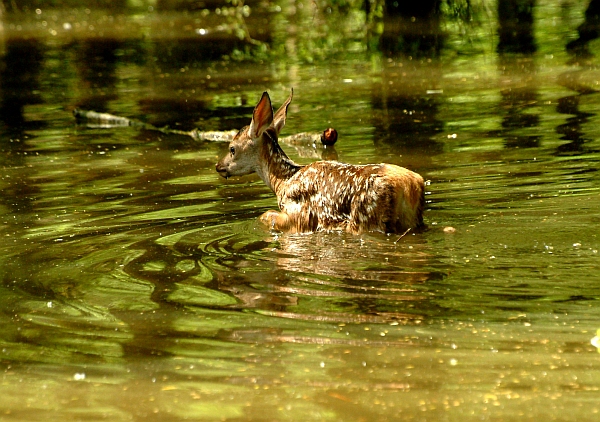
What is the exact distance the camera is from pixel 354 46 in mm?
22641

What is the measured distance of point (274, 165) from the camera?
1090 cm

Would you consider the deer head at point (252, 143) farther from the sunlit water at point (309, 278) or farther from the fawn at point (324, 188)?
the sunlit water at point (309, 278)

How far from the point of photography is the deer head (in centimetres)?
1105

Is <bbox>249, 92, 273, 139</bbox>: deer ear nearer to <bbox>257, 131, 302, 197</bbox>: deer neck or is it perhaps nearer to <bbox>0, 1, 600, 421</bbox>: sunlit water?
<bbox>257, 131, 302, 197</bbox>: deer neck

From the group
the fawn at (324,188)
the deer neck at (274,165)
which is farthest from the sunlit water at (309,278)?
the deer neck at (274,165)

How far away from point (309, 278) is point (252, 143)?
3285 millimetres

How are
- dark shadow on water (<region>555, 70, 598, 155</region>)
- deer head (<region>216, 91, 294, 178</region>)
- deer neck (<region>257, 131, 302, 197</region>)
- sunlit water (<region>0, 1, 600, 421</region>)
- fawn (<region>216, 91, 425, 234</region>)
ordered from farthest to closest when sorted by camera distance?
dark shadow on water (<region>555, 70, 598, 155</region>) → deer head (<region>216, 91, 294, 178</region>) → deer neck (<region>257, 131, 302, 197</region>) → fawn (<region>216, 91, 425, 234</region>) → sunlit water (<region>0, 1, 600, 421</region>)

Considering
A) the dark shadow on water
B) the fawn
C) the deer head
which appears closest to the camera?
the fawn

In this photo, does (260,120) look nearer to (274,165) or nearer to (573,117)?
(274,165)

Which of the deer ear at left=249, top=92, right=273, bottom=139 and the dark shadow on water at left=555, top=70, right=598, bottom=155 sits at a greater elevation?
the deer ear at left=249, top=92, right=273, bottom=139

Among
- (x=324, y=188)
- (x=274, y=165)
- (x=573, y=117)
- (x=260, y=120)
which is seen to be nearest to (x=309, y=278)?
(x=324, y=188)

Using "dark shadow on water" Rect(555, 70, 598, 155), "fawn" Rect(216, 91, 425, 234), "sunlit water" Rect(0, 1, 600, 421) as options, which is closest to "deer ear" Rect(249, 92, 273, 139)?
"fawn" Rect(216, 91, 425, 234)

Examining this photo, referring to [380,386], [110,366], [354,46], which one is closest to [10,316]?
[110,366]

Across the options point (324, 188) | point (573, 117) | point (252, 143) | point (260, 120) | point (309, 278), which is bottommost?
point (573, 117)
